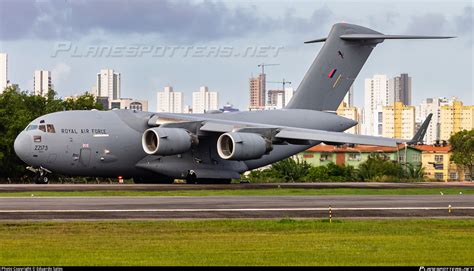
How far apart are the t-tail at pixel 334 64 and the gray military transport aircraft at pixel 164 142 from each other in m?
1.72

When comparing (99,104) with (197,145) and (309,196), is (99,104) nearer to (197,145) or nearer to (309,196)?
(197,145)

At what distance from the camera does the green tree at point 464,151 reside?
86625mm

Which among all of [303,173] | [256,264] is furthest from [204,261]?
[303,173]


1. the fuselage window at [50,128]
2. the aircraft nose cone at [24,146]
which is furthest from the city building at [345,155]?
the aircraft nose cone at [24,146]

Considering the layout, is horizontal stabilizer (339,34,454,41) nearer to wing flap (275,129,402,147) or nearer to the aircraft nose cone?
wing flap (275,129,402,147)

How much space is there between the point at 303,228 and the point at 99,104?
50.6m

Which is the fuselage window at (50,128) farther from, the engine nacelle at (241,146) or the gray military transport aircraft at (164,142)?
the engine nacelle at (241,146)

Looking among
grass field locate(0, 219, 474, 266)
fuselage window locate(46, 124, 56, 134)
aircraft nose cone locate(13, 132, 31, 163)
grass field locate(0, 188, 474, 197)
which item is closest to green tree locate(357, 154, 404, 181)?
grass field locate(0, 188, 474, 197)

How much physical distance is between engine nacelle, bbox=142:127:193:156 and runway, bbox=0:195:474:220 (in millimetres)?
10120

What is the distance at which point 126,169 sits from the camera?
46406 mm

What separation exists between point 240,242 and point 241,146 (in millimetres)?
24510

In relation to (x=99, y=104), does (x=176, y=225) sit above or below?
below

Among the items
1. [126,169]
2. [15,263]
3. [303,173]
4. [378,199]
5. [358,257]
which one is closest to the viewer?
[15,263]

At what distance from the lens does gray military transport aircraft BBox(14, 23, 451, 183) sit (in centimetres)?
4450
